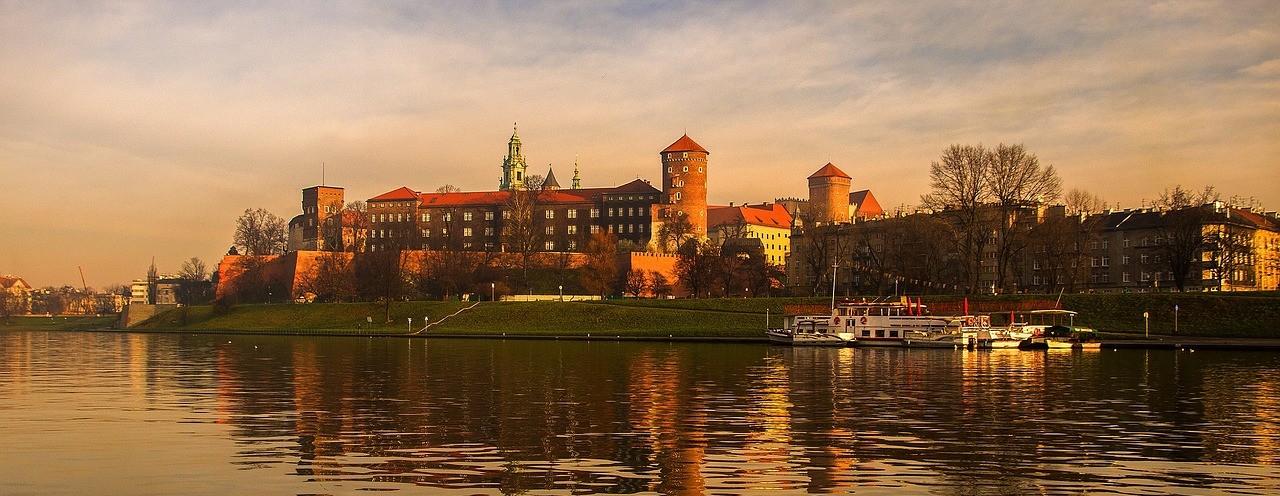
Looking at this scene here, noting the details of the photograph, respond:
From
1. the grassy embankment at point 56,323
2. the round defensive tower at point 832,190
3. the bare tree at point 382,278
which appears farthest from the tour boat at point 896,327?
the round defensive tower at point 832,190

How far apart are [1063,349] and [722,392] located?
1467 inches

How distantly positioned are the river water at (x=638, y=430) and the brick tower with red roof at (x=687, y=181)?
113m

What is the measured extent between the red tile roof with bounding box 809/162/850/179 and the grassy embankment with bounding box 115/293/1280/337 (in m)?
97.0

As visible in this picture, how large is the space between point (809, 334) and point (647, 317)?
18857 millimetres

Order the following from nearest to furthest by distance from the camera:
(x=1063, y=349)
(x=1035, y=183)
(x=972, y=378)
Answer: (x=972, y=378)
(x=1063, y=349)
(x=1035, y=183)

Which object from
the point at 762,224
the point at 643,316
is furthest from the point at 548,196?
the point at 643,316

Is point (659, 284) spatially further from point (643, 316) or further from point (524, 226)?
point (643, 316)

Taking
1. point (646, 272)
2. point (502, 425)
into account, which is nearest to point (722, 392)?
point (502, 425)

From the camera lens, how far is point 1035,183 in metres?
79.3

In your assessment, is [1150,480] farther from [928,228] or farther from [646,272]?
[646,272]

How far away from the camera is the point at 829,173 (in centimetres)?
18788

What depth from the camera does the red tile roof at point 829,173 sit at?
616ft

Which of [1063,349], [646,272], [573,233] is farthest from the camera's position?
[573,233]

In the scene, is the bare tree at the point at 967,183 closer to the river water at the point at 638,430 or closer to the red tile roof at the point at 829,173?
the river water at the point at 638,430
